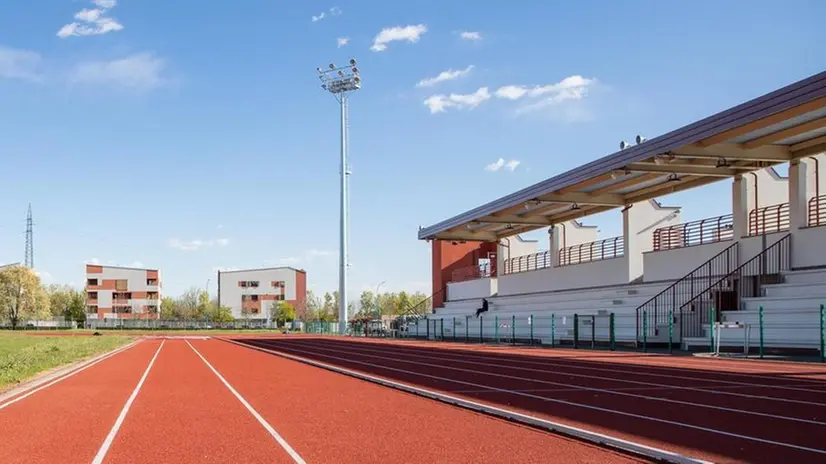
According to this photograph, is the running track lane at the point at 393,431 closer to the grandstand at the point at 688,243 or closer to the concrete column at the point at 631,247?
the grandstand at the point at 688,243

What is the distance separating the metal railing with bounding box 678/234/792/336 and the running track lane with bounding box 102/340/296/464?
759 inches

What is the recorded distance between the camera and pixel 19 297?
9881 centimetres

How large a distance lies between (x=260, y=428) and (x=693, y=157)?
2277cm

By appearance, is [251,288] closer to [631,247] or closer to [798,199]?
[631,247]

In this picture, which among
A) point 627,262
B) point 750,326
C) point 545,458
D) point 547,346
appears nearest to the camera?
point 545,458

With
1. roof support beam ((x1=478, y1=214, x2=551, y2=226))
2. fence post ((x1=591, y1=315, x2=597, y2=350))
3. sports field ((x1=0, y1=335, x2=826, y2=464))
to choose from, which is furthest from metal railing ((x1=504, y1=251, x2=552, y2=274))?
sports field ((x1=0, y1=335, x2=826, y2=464))

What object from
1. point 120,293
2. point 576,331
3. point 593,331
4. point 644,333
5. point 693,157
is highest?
point 693,157

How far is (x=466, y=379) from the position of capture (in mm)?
18281

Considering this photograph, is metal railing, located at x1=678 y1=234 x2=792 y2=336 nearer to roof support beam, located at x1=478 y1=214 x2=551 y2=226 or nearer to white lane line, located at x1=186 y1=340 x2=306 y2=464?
roof support beam, located at x1=478 y1=214 x2=551 y2=226

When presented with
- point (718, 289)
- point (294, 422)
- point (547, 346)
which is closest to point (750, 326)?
point (718, 289)

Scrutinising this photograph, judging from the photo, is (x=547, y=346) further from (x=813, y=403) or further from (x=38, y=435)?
(x=38, y=435)

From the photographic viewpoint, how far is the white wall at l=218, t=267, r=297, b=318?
13275 cm

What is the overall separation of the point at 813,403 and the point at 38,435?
11.4 m

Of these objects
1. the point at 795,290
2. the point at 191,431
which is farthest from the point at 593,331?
the point at 191,431
